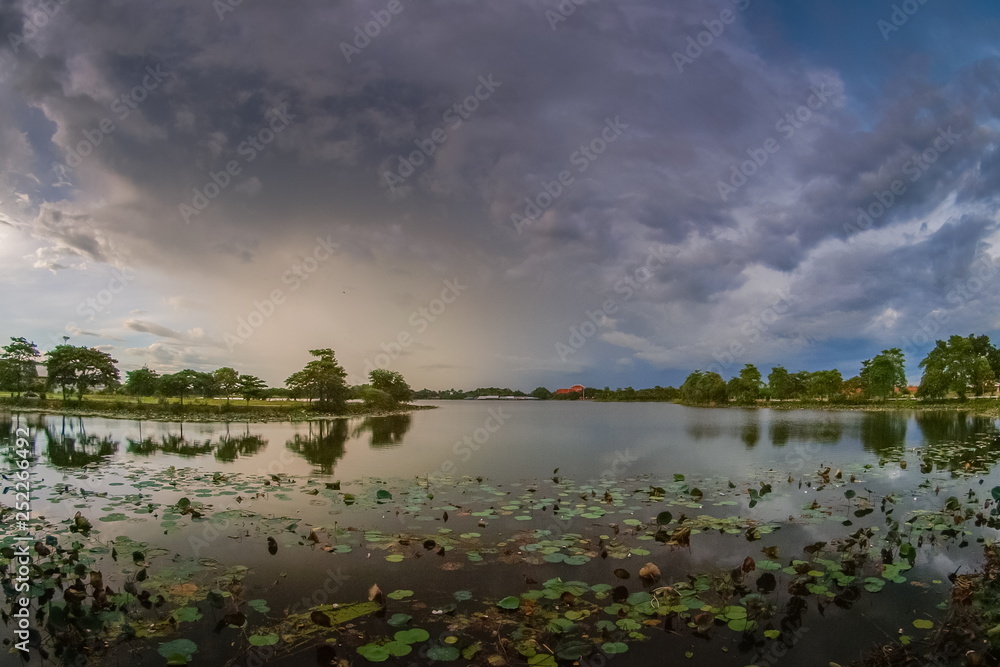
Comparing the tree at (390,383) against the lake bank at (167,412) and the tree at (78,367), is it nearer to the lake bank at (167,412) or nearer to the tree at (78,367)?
the lake bank at (167,412)

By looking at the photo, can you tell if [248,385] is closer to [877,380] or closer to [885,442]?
[885,442]

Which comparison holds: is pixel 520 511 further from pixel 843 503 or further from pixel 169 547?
pixel 843 503

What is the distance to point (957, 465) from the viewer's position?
16.0 metres

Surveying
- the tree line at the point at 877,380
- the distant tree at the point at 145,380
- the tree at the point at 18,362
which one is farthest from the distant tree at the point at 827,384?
the tree at the point at 18,362

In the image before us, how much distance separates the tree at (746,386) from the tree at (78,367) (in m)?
89.5

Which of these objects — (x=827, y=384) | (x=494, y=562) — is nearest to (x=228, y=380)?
(x=494, y=562)

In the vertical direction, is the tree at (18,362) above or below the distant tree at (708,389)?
above

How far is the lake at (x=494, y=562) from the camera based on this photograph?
503cm

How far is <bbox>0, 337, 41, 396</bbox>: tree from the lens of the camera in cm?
4881

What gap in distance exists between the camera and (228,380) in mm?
48344

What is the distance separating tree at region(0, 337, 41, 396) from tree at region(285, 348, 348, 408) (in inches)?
983

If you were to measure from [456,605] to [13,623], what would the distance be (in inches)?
186

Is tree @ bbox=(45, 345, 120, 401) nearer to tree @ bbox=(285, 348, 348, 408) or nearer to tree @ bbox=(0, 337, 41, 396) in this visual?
tree @ bbox=(0, 337, 41, 396)

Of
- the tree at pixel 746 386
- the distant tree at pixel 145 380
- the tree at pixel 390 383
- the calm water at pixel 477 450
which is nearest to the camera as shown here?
the calm water at pixel 477 450
